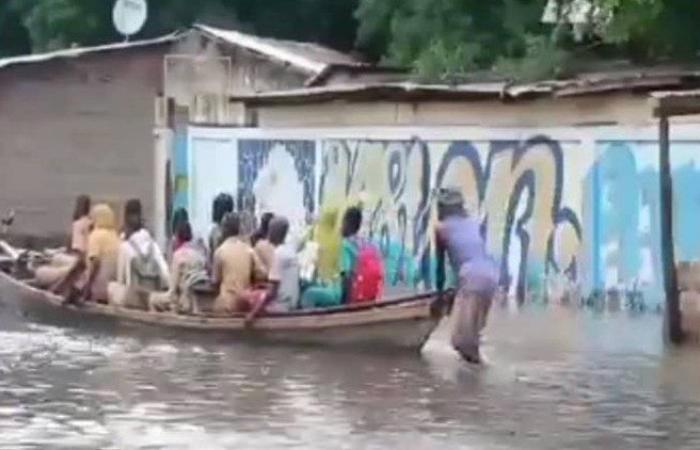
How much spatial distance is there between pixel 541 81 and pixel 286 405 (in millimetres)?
13660

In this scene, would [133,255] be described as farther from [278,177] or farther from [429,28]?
[429,28]

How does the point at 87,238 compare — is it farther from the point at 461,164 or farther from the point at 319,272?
the point at 461,164

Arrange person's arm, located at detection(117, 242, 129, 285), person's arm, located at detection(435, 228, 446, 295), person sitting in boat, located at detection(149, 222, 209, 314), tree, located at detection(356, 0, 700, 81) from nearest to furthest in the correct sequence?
person's arm, located at detection(435, 228, 446, 295) < person sitting in boat, located at detection(149, 222, 209, 314) < person's arm, located at detection(117, 242, 129, 285) < tree, located at detection(356, 0, 700, 81)

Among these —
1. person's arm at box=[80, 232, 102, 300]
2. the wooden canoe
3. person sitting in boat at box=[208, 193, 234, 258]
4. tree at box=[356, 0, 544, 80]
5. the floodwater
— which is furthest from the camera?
tree at box=[356, 0, 544, 80]

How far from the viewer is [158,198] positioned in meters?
37.0

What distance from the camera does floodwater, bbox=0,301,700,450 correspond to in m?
14.4

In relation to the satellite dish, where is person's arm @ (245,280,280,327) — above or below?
below

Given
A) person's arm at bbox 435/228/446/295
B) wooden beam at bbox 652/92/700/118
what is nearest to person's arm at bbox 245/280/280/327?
person's arm at bbox 435/228/446/295

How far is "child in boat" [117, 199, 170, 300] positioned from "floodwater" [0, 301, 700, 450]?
0.72 metres

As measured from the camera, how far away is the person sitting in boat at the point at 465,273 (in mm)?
18734

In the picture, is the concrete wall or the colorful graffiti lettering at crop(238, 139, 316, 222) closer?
the colorful graffiti lettering at crop(238, 139, 316, 222)

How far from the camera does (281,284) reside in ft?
66.3

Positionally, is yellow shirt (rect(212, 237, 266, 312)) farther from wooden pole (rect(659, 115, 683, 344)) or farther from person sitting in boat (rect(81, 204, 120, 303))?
wooden pole (rect(659, 115, 683, 344))

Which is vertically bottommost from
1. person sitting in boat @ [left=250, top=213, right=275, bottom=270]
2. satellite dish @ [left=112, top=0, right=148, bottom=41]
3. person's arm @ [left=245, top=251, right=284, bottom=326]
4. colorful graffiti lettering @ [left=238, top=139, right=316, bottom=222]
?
person's arm @ [left=245, top=251, right=284, bottom=326]
